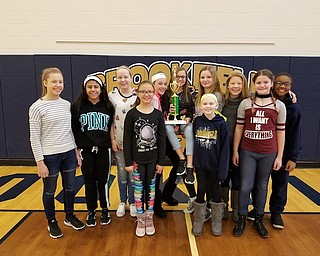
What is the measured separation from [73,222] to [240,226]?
1.61 meters

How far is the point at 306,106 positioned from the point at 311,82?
0.40 m

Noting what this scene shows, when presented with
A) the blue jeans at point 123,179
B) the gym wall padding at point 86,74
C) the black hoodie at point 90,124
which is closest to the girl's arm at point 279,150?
the blue jeans at point 123,179

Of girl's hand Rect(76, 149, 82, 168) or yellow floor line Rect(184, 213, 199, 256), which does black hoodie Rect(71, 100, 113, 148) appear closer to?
girl's hand Rect(76, 149, 82, 168)

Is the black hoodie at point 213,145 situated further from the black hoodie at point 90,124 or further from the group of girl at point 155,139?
the black hoodie at point 90,124

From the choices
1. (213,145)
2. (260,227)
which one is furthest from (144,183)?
(260,227)

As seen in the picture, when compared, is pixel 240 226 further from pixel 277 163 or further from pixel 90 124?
pixel 90 124

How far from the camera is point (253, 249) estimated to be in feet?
7.93

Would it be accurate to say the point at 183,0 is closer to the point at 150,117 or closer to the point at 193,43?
the point at 193,43

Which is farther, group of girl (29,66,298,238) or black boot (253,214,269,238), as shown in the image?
black boot (253,214,269,238)

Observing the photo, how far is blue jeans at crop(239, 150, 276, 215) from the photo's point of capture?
100 inches

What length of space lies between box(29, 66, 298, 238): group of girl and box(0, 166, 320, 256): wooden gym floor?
11 centimetres

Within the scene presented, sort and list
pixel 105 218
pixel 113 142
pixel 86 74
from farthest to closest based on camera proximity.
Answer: pixel 86 74 < pixel 105 218 < pixel 113 142

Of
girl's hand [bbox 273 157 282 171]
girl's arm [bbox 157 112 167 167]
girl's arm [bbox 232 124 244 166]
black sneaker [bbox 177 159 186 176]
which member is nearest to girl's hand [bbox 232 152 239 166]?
girl's arm [bbox 232 124 244 166]

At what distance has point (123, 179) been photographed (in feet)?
9.67
